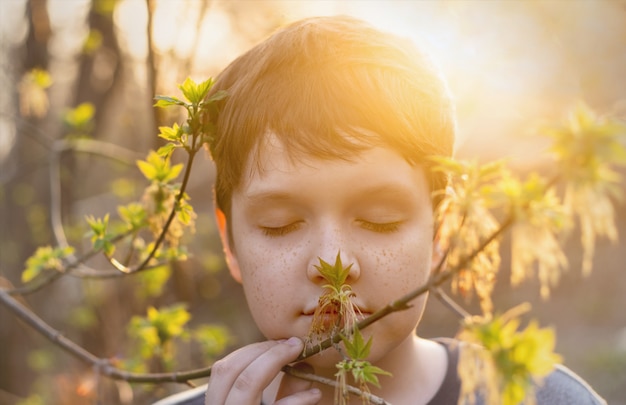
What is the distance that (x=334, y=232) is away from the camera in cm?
108

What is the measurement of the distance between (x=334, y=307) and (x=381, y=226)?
201 mm

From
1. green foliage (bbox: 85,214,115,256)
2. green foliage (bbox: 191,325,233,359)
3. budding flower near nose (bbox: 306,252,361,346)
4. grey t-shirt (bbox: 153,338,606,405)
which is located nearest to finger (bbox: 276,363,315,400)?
budding flower near nose (bbox: 306,252,361,346)

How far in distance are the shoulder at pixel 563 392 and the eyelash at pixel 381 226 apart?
66 cm

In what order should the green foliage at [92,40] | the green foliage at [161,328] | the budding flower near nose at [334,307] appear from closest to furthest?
1. the budding flower near nose at [334,307]
2. the green foliage at [161,328]
3. the green foliage at [92,40]

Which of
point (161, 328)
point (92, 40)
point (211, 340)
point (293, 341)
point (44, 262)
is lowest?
point (211, 340)

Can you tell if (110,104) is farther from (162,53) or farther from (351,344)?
(351,344)

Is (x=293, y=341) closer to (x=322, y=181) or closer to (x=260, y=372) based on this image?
(x=260, y=372)

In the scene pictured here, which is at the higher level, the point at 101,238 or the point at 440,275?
the point at 440,275

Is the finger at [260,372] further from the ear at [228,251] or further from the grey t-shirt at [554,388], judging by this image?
the grey t-shirt at [554,388]

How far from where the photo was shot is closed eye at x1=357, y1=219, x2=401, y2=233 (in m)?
1.12

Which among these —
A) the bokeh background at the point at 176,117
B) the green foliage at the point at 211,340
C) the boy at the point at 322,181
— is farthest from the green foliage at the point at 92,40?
the boy at the point at 322,181

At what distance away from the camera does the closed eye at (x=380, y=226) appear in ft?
3.68

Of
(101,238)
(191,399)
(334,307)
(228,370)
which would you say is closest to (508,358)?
(334,307)

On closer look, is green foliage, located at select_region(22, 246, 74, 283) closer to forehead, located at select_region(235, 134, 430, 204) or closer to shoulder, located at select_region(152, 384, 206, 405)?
shoulder, located at select_region(152, 384, 206, 405)
